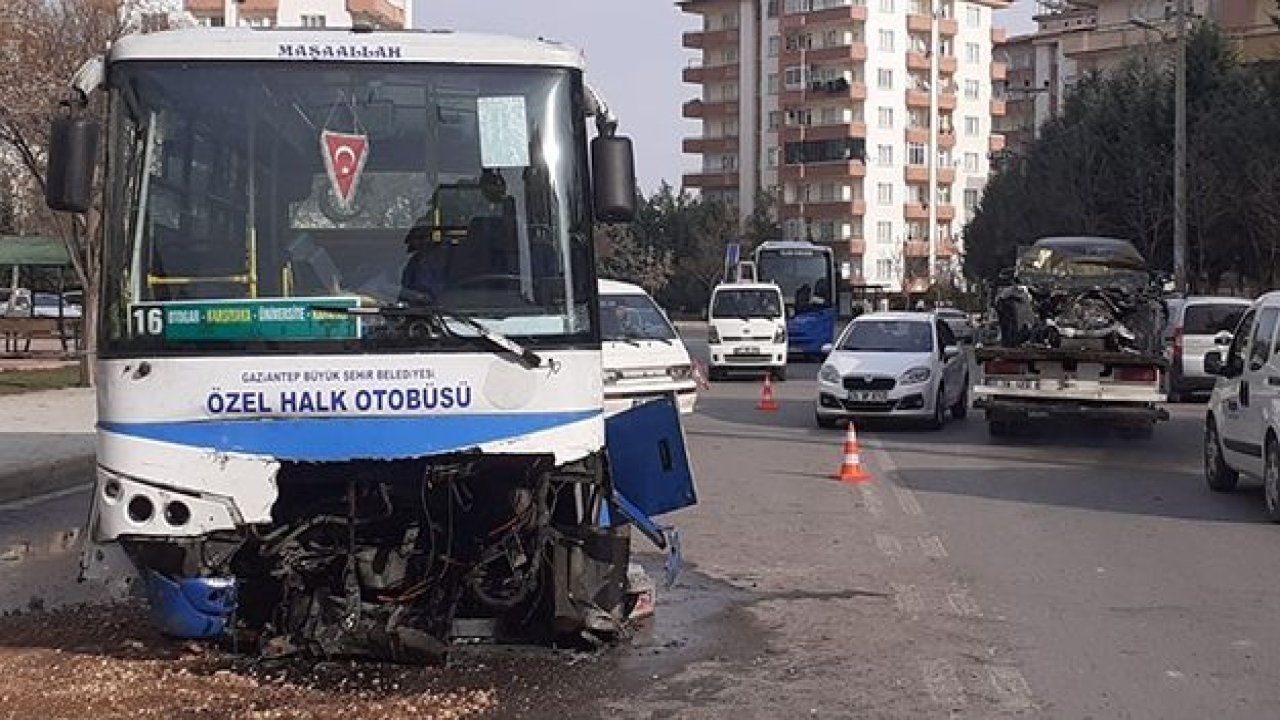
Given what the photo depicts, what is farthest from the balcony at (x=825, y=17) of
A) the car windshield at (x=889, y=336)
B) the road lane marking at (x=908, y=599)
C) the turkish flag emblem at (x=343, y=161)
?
the turkish flag emblem at (x=343, y=161)

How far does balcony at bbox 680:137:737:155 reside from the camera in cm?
11294

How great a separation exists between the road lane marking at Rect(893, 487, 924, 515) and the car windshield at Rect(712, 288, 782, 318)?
2117cm

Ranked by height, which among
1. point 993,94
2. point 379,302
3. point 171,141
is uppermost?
point 993,94

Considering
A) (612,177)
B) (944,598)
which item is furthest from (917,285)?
(612,177)

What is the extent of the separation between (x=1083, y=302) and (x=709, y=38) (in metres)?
93.5

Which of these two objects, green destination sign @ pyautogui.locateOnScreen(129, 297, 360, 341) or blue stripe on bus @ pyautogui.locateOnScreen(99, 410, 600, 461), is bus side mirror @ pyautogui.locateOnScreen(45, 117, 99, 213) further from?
blue stripe on bus @ pyautogui.locateOnScreen(99, 410, 600, 461)

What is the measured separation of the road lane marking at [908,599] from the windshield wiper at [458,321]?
317 centimetres

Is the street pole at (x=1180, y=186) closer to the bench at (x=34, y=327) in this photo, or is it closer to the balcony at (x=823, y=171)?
the bench at (x=34, y=327)

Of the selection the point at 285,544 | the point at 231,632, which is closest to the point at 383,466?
the point at 285,544

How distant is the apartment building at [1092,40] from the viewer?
59344 mm

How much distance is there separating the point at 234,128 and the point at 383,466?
182cm

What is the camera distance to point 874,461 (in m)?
19.2

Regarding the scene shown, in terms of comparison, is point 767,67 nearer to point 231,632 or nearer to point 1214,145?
point 1214,145

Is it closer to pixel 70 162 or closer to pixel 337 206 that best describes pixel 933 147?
pixel 337 206
